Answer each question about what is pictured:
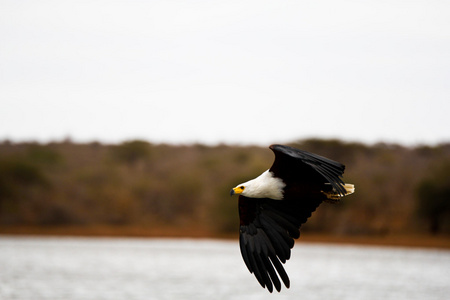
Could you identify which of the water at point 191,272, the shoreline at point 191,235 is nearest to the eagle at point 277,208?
the water at point 191,272

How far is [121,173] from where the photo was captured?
50.7 meters

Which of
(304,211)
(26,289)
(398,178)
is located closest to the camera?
(304,211)

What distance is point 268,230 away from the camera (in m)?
10.3

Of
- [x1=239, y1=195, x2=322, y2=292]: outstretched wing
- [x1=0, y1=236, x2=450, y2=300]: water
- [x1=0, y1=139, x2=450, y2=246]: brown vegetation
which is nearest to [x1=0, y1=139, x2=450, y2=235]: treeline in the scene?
[x1=0, y1=139, x2=450, y2=246]: brown vegetation

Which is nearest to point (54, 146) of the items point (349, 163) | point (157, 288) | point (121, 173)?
point (121, 173)

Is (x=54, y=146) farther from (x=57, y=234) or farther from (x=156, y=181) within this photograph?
(x=57, y=234)

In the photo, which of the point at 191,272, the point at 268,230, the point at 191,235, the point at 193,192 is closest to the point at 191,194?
the point at 193,192

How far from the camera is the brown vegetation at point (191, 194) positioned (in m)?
43.2

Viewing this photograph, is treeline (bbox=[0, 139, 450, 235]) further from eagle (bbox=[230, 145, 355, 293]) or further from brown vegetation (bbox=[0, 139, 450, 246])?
eagle (bbox=[230, 145, 355, 293])

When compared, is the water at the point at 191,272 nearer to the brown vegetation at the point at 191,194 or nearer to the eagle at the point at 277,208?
the brown vegetation at the point at 191,194

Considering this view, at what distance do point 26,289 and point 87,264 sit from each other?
699 centimetres

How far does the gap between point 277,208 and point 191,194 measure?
123ft

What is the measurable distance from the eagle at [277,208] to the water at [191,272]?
36.8 ft

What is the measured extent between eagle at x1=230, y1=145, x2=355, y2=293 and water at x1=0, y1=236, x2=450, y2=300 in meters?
11.2
